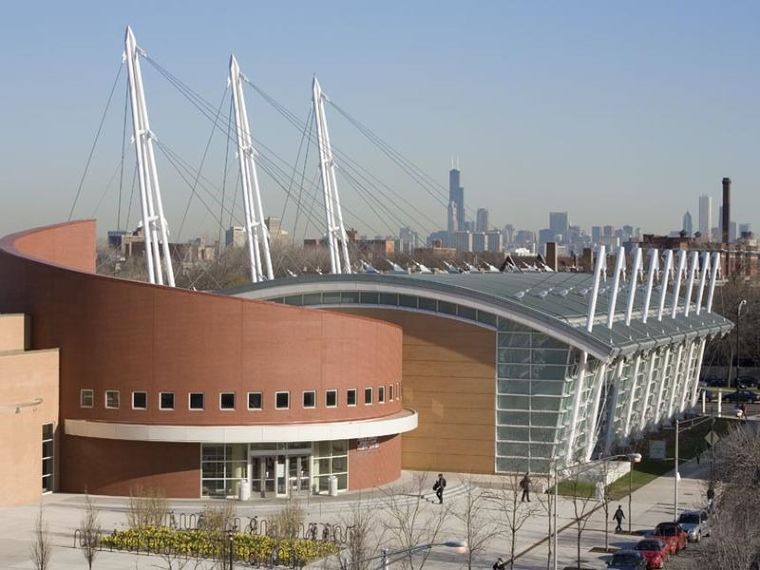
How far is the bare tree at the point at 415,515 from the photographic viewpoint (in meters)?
43.9

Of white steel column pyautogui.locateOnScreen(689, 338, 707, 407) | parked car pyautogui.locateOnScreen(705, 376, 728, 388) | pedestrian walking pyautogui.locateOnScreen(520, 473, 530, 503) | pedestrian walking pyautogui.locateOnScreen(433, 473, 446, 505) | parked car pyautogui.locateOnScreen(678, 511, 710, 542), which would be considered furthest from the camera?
parked car pyautogui.locateOnScreen(705, 376, 728, 388)

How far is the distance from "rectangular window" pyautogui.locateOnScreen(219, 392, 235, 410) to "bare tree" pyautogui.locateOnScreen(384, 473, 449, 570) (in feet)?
22.1

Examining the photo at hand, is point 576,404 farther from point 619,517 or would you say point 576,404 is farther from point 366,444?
point 619,517

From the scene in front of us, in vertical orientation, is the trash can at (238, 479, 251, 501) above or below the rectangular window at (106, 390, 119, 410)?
below

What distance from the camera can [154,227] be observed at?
6781 centimetres

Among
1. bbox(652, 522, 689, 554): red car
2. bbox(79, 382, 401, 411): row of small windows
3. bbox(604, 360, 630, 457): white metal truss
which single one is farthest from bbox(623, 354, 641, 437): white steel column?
bbox(652, 522, 689, 554): red car

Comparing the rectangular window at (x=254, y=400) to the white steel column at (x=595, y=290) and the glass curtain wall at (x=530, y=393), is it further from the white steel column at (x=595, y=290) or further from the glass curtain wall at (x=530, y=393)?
the white steel column at (x=595, y=290)

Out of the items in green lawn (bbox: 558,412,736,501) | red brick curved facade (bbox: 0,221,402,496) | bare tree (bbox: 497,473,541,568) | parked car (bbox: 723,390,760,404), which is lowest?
parked car (bbox: 723,390,760,404)

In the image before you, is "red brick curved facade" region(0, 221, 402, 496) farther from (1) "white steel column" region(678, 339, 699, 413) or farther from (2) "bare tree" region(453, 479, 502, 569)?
(1) "white steel column" region(678, 339, 699, 413)

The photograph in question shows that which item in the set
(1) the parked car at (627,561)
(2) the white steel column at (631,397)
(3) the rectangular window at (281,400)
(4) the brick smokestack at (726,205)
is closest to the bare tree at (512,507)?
(1) the parked car at (627,561)

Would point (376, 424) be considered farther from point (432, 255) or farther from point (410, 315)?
point (432, 255)

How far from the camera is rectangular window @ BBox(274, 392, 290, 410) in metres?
53.1

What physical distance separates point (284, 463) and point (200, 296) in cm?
718

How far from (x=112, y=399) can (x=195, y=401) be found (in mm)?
3242
